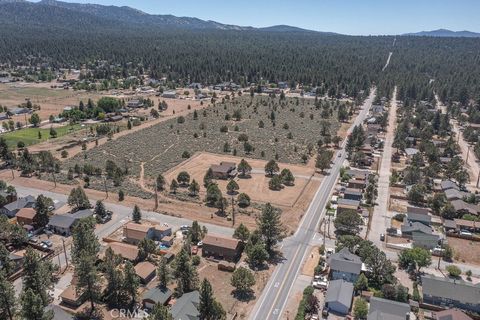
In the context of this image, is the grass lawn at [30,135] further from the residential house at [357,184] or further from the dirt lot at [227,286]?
the residential house at [357,184]

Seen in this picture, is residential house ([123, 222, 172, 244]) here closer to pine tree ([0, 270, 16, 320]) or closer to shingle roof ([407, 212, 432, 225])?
pine tree ([0, 270, 16, 320])

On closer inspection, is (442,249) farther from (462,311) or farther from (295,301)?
(295,301)

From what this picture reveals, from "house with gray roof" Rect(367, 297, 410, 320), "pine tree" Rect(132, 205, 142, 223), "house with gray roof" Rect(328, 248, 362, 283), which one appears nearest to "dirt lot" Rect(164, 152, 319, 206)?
"pine tree" Rect(132, 205, 142, 223)

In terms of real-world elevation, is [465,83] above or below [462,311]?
above

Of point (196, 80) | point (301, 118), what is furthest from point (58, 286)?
point (196, 80)

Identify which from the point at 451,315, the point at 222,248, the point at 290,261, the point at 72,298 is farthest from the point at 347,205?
the point at 72,298

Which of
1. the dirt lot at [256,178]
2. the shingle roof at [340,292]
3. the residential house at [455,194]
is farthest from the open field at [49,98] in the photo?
the shingle roof at [340,292]
